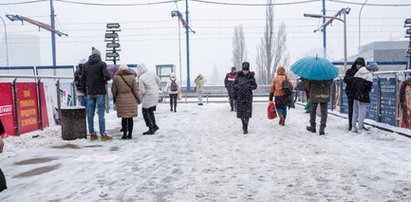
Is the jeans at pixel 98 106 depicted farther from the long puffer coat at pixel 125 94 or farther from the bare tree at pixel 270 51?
the bare tree at pixel 270 51

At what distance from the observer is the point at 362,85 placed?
8852 millimetres

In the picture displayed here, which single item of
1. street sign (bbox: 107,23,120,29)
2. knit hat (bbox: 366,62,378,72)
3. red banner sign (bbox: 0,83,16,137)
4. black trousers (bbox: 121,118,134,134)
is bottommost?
black trousers (bbox: 121,118,134,134)

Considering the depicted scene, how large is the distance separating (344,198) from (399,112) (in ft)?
18.7

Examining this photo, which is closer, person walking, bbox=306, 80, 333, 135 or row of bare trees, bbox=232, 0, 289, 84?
person walking, bbox=306, 80, 333, 135

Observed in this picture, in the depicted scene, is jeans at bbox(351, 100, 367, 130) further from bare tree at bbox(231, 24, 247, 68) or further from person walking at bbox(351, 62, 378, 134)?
bare tree at bbox(231, 24, 247, 68)

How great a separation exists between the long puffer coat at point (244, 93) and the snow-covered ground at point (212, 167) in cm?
63

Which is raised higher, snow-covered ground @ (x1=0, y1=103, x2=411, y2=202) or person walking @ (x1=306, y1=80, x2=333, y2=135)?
person walking @ (x1=306, y1=80, x2=333, y2=135)

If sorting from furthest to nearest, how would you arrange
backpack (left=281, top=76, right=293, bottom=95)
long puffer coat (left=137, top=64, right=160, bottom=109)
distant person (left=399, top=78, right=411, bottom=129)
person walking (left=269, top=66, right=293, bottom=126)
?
person walking (left=269, top=66, right=293, bottom=126) < backpack (left=281, top=76, right=293, bottom=95) < long puffer coat (left=137, top=64, right=160, bottom=109) < distant person (left=399, top=78, right=411, bottom=129)

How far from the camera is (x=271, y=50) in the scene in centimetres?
4403

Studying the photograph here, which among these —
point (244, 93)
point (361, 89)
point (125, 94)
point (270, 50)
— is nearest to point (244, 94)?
point (244, 93)

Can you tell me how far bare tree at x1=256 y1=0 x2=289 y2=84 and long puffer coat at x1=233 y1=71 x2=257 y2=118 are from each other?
33752 mm

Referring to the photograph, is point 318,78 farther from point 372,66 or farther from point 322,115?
point 372,66

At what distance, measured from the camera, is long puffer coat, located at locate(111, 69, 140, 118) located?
835cm

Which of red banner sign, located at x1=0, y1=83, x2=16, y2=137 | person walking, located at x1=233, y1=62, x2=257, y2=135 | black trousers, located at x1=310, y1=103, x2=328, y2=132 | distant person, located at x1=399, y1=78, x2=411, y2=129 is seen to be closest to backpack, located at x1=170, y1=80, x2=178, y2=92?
person walking, located at x1=233, y1=62, x2=257, y2=135
